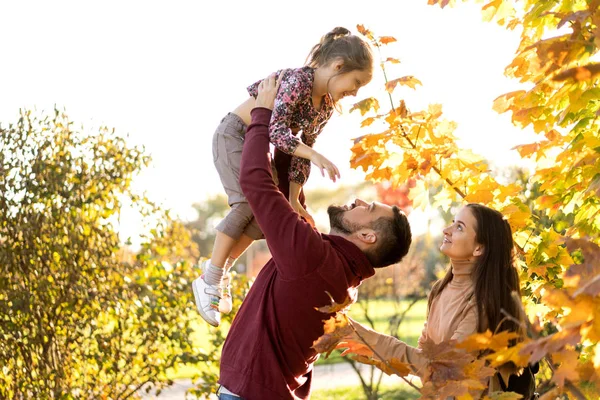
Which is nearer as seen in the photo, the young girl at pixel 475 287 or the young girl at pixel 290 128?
the young girl at pixel 475 287

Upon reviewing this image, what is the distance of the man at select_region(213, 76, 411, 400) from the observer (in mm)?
2584

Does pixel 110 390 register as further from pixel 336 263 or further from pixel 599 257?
pixel 599 257

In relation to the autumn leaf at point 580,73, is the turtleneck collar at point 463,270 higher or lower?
higher

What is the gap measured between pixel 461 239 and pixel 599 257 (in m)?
1.15

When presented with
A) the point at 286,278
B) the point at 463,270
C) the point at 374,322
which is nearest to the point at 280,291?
the point at 286,278

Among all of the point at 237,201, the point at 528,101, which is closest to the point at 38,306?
the point at 237,201

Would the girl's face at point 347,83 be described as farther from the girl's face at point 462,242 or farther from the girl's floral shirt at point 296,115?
the girl's face at point 462,242

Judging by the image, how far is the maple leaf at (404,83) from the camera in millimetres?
3092

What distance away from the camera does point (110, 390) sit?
17.1 ft

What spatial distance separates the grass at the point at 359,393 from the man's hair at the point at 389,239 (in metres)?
6.31

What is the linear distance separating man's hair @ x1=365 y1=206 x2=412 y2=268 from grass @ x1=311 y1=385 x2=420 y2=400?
631 centimetres

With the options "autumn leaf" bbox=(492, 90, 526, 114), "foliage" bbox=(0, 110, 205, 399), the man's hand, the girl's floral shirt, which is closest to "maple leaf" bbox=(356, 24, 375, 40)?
the girl's floral shirt

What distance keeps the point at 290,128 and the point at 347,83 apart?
0.30 meters

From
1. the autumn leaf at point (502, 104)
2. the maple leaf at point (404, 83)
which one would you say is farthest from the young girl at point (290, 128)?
the autumn leaf at point (502, 104)
